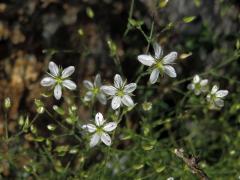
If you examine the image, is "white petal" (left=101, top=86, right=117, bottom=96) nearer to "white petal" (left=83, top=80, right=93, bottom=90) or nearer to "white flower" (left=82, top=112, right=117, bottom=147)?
"white flower" (left=82, top=112, right=117, bottom=147)

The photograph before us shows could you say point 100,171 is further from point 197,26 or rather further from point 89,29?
point 197,26

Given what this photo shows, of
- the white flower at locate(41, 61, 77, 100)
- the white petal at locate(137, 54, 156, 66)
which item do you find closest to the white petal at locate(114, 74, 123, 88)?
the white petal at locate(137, 54, 156, 66)

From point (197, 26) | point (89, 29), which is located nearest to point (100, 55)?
point (89, 29)

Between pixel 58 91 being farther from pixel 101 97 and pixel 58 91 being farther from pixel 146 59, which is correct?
pixel 146 59

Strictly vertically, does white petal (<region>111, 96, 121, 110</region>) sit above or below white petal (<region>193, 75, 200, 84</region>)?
above

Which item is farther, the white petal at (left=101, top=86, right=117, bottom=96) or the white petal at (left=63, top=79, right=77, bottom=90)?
the white petal at (left=63, top=79, right=77, bottom=90)

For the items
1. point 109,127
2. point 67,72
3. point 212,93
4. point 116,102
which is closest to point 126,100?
point 116,102
